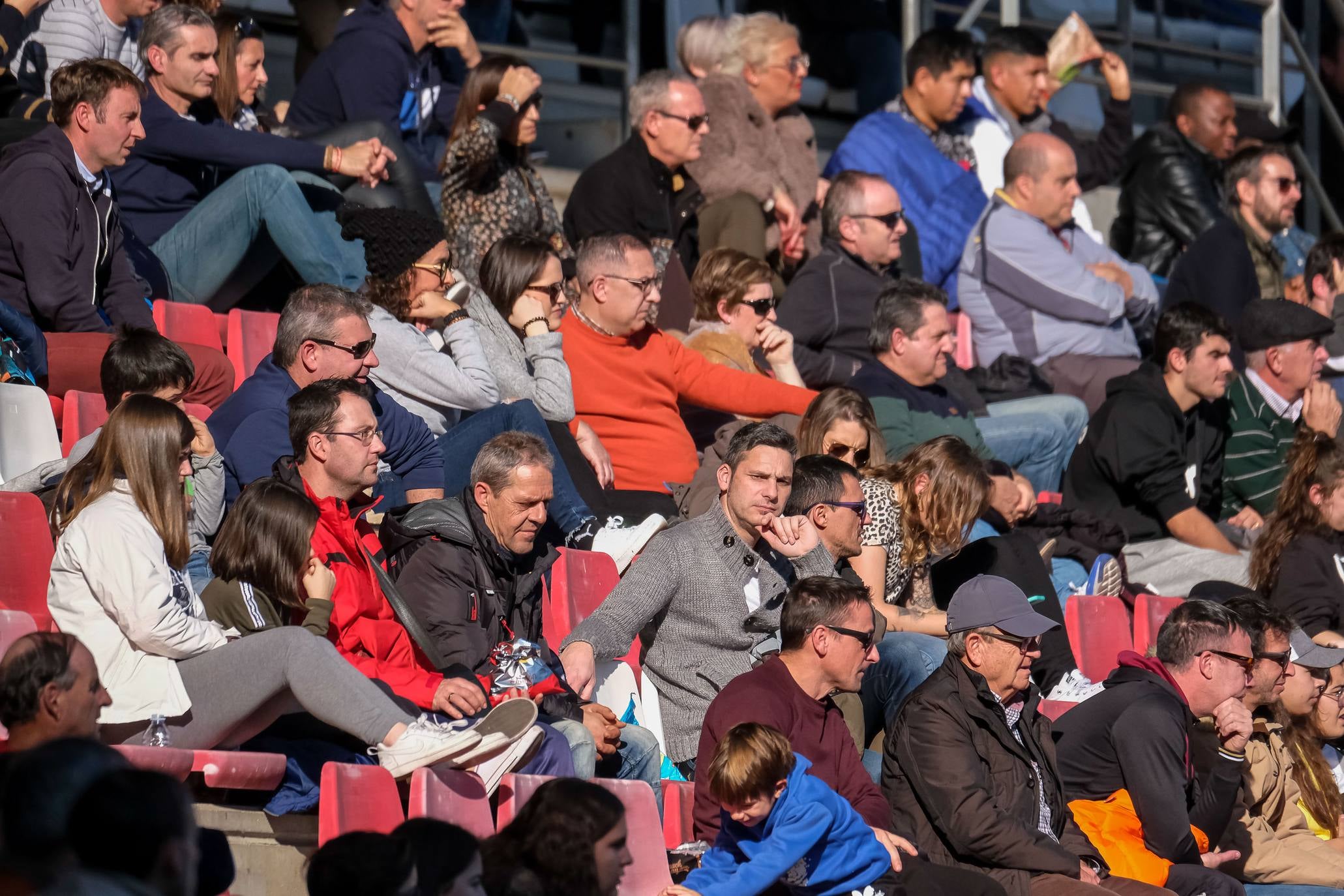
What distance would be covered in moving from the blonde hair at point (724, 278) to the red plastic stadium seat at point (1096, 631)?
5.74 ft

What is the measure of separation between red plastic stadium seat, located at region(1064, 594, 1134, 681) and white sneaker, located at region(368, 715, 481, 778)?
308 centimetres

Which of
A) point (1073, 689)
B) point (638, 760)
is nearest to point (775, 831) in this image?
point (638, 760)

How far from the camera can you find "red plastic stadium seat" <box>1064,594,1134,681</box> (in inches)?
270

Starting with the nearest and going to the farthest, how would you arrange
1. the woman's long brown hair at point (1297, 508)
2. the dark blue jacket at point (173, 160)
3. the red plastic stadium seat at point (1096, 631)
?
the red plastic stadium seat at point (1096, 631), the dark blue jacket at point (173, 160), the woman's long brown hair at point (1297, 508)

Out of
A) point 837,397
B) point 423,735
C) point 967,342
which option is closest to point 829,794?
point 423,735

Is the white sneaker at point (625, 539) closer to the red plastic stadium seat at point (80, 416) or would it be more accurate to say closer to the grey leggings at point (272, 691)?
the red plastic stadium seat at point (80, 416)

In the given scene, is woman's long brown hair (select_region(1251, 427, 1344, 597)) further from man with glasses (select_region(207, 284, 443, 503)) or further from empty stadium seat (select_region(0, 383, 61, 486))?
empty stadium seat (select_region(0, 383, 61, 486))

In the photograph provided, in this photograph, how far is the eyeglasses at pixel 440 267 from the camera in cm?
644

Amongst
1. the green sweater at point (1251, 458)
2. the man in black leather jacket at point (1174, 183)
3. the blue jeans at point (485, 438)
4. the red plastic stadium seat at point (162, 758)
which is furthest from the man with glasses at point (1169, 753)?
the man in black leather jacket at point (1174, 183)

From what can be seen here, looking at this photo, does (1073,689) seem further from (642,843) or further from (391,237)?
(391,237)

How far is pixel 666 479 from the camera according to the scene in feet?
22.5

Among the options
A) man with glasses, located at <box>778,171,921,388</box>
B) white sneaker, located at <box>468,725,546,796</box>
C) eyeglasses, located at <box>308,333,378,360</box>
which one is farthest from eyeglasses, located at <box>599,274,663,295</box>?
white sneaker, located at <box>468,725,546,796</box>

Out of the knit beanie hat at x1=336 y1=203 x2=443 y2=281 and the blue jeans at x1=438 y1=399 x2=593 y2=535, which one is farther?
the knit beanie hat at x1=336 y1=203 x2=443 y2=281

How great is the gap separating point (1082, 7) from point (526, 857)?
1026cm
